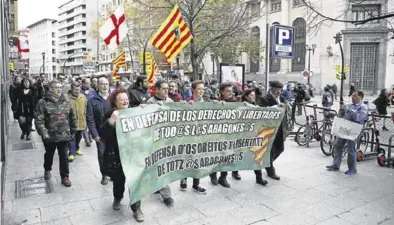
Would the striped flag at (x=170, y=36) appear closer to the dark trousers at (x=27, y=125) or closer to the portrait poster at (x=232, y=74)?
the portrait poster at (x=232, y=74)

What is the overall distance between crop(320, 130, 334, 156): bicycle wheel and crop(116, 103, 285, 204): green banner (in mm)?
2973

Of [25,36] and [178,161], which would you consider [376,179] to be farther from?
[25,36]

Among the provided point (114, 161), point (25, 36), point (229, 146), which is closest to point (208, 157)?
point (229, 146)

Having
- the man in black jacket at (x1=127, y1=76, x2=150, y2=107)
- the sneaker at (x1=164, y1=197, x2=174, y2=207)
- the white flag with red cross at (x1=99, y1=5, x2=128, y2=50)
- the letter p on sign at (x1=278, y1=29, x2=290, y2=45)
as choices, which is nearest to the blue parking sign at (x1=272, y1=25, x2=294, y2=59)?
the letter p on sign at (x1=278, y1=29, x2=290, y2=45)

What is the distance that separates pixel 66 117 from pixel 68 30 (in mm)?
125521

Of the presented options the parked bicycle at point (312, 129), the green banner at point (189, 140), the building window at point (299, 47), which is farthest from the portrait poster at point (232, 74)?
the building window at point (299, 47)

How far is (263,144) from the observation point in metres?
6.06

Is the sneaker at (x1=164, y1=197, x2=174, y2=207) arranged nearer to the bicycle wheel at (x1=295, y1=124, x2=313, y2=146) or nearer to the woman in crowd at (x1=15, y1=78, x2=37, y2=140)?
the bicycle wheel at (x1=295, y1=124, x2=313, y2=146)

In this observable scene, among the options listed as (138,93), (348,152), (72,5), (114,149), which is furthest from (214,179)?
(72,5)

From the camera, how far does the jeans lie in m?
6.83

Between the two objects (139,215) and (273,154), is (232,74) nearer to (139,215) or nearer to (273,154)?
(273,154)

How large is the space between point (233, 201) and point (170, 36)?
5.24m

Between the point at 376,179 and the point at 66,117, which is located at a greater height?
the point at 66,117

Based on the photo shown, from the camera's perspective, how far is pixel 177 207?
197 inches
